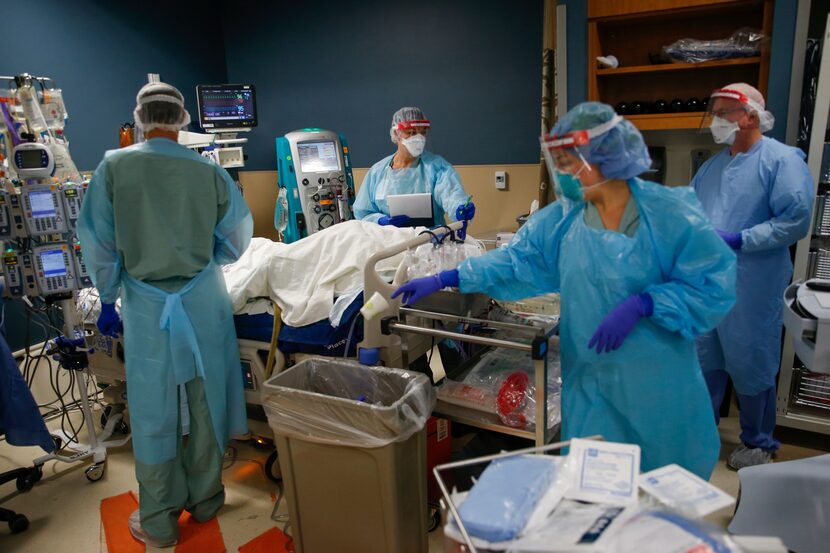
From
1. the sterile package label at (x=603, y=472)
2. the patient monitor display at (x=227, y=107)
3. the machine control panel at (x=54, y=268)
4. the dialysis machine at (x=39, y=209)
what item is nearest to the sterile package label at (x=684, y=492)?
the sterile package label at (x=603, y=472)

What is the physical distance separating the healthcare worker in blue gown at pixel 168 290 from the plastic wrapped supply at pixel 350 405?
449mm

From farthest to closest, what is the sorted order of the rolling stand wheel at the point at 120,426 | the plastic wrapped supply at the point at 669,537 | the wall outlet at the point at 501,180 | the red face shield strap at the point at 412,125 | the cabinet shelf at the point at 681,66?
1. the wall outlet at the point at 501,180
2. the red face shield strap at the point at 412,125
3. the rolling stand wheel at the point at 120,426
4. the cabinet shelf at the point at 681,66
5. the plastic wrapped supply at the point at 669,537

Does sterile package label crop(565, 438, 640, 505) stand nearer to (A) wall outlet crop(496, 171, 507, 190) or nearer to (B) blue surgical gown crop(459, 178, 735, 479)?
(B) blue surgical gown crop(459, 178, 735, 479)

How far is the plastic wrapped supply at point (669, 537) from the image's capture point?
0.81m

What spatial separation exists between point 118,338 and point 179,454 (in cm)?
76

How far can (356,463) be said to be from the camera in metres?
1.79

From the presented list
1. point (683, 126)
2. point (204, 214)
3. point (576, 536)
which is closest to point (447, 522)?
point (576, 536)

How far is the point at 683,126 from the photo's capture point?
3045 mm

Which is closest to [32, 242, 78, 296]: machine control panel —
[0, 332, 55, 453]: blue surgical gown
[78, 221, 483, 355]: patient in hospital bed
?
[0, 332, 55, 453]: blue surgical gown

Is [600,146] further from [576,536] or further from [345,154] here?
[345,154]

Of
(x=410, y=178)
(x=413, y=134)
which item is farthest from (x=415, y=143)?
(x=410, y=178)

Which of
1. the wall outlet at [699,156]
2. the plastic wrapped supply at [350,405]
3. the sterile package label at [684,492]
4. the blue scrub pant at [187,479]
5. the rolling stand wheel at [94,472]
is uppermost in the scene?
the wall outlet at [699,156]

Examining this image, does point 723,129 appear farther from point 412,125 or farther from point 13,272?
point 13,272

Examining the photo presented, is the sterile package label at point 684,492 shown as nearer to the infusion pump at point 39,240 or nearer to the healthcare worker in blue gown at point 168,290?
the healthcare worker in blue gown at point 168,290
